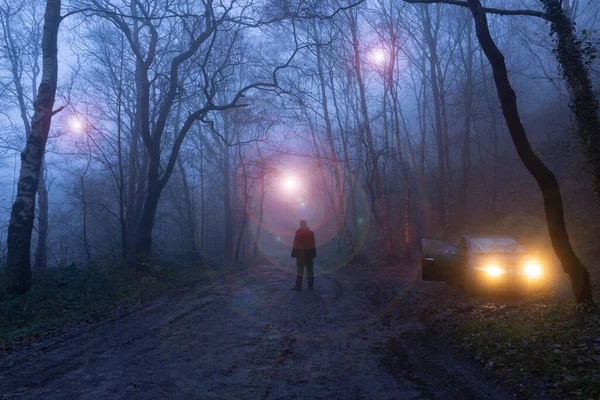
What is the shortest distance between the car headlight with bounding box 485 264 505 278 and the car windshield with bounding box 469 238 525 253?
65cm

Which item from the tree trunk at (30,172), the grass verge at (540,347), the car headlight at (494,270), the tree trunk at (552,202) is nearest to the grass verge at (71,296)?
the tree trunk at (30,172)

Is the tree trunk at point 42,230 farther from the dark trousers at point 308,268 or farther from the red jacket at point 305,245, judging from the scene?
the dark trousers at point 308,268

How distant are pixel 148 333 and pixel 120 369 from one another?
2081 millimetres

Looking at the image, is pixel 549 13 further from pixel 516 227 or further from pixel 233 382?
pixel 516 227

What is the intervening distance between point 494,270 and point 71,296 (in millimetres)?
10705

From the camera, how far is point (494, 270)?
33.6 ft

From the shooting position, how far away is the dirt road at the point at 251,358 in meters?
4.84

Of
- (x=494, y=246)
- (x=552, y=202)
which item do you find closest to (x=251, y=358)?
(x=552, y=202)

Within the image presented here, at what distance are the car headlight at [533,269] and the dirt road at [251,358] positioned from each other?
2.75 m

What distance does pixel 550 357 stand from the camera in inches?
213

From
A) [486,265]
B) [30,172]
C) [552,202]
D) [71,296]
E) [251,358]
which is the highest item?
[30,172]

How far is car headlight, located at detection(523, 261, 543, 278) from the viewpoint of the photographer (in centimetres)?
1003

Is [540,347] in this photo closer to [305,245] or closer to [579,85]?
[579,85]

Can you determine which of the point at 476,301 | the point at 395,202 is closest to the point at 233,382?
the point at 476,301
